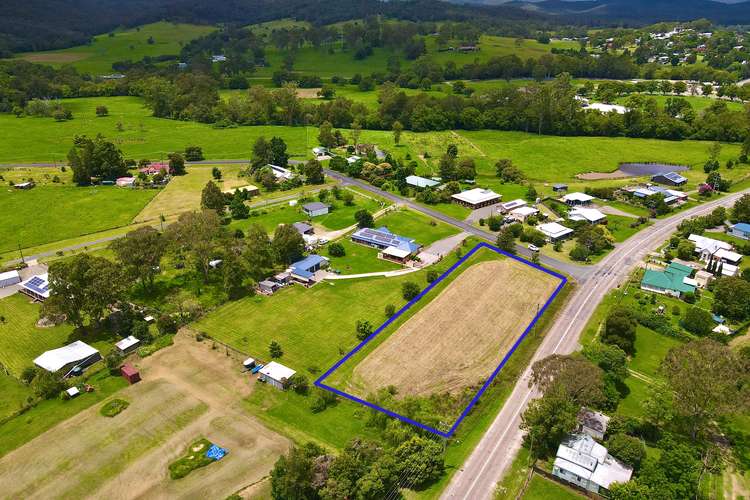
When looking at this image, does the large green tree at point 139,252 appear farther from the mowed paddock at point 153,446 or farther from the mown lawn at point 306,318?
the mowed paddock at point 153,446

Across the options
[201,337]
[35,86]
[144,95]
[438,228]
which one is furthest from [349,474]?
[35,86]

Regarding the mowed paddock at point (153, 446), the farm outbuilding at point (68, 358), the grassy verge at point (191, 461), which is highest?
the farm outbuilding at point (68, 358)

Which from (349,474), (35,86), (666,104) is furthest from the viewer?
(35,86)

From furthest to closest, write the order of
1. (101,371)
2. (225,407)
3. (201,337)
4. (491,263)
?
(491,263) → (201,337) → (101,371) → (225,407)

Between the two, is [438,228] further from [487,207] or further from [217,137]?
[217,137]

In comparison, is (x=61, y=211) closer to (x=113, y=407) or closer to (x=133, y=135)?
(x=133, y=135)

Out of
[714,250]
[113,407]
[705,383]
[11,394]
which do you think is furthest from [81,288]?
[714,250]

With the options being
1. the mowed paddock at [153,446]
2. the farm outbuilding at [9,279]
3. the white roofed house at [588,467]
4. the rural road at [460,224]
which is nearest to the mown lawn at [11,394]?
the mowed paddock at [153,446]

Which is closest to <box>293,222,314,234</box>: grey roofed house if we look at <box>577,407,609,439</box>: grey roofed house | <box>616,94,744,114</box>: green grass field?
<box>577,407,609,439</box>: grey roofed house
